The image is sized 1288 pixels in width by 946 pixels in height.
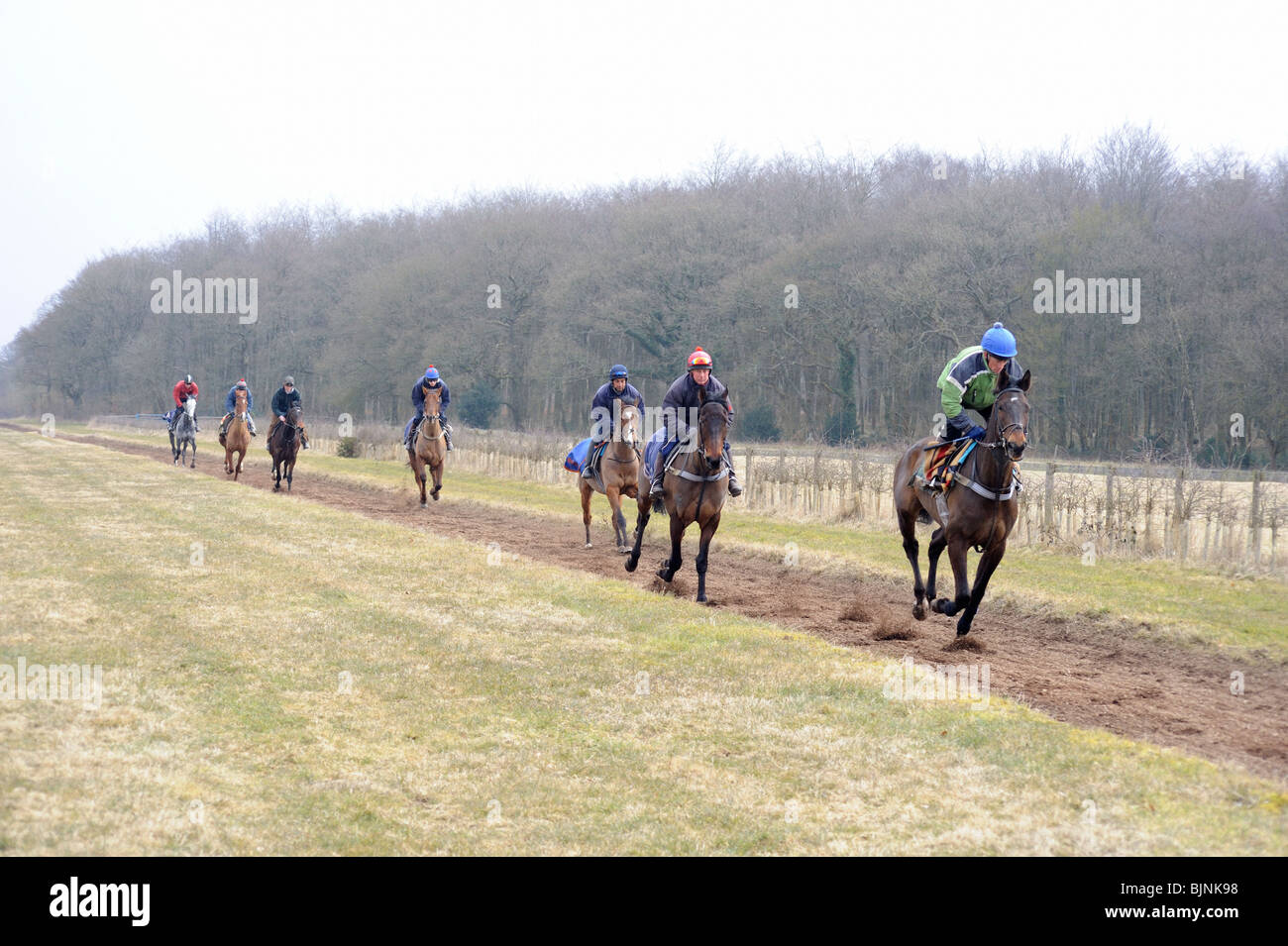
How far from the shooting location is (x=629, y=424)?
16297 millimetres

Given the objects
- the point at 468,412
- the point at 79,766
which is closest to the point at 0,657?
the point at 79,766

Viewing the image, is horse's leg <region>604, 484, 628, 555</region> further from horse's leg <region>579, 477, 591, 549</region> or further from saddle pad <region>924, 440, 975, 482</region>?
saddle pad <region>924, 440, 975, 482</region>

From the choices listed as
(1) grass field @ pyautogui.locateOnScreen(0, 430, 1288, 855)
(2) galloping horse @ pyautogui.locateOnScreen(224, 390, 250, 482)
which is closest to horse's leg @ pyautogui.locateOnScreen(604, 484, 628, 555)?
(1) grass field @ pyautogui.locateOnScreen(0, 430, 1288, 855)

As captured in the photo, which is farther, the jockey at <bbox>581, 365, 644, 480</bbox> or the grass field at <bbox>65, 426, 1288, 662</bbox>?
the jockey at <bbox>581, 365, 644, 480</bbox>

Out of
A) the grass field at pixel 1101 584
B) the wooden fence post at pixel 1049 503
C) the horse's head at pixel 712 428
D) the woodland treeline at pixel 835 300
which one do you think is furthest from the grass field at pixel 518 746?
the woodland treeline at pixel 835 300

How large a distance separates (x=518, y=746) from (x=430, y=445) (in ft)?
54.0

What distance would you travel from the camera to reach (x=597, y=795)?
18.1 feet

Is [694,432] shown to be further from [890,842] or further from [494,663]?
[890,842]

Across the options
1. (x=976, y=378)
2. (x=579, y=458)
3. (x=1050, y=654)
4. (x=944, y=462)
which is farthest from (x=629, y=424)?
(x=1050, y=654)

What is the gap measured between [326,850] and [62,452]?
130ft

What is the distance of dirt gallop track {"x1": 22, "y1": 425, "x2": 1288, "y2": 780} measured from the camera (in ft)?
25.0

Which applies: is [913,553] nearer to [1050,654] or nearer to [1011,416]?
[1050,654]

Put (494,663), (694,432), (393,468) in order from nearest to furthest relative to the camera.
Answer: (494,663) < (694,432) < (393,468)

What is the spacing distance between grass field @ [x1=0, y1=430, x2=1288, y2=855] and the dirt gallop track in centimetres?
88
